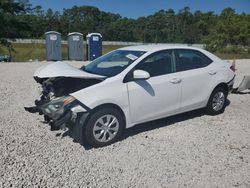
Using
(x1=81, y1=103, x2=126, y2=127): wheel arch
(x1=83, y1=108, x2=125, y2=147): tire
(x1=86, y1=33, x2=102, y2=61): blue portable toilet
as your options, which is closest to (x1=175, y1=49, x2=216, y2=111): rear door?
(x1=81, y1=103, x2=126, y2=127): wheel arch

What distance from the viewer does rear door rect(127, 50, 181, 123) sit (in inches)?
190

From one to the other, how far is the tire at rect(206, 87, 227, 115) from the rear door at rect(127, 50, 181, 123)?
3.40 feet

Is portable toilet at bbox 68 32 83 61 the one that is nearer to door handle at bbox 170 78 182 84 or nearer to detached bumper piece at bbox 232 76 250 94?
detached bumper piece at bbox 232 76 250 94

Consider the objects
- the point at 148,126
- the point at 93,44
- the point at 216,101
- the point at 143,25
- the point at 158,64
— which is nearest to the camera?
the point at 158,64

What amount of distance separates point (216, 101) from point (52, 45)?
42.0 feet

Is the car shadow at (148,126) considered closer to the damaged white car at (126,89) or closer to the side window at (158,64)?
the damaged white car at (126,89)

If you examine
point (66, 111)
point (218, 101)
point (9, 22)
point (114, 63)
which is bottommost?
point (218, 101)

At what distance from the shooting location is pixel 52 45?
17078 millimetres

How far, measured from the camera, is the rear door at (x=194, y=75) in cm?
548

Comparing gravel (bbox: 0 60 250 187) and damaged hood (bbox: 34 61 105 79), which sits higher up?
damaged hood (bbox: 34 61 105 79)

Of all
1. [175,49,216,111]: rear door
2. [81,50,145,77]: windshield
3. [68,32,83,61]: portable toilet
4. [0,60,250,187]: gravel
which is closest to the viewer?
[0,60,250,187]: gravel

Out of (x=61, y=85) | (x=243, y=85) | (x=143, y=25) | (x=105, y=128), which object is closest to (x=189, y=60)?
(x=105, y=128)

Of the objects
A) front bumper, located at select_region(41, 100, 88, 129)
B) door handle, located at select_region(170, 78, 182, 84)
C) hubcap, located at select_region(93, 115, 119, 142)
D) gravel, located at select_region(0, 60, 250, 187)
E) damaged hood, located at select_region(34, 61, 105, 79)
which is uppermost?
damaged hood, located at select_region(34, 61, 105, 79)

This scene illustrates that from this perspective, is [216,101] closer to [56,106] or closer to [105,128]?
[105,128]
